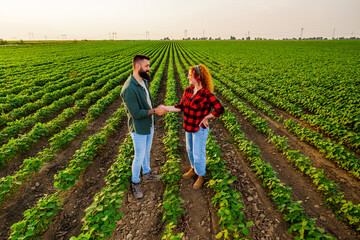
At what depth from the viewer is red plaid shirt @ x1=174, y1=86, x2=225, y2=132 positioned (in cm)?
303

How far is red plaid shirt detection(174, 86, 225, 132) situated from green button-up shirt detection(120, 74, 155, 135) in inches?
29.9

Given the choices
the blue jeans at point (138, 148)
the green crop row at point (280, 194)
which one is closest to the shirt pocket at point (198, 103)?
the blue jeans at point (138, 148)

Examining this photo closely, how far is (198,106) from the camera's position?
3094mm

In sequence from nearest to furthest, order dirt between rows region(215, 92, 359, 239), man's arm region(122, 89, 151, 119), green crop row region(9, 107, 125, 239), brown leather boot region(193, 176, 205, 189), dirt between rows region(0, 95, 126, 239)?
green crop row region(9, 107, 125, 239), man's arm region(122, 89, 151, 119), dirt between rows region(215, 92, 359, 239), dirt between rows region(0, 95, 126, 239), brown leather boot region(193, 176, 205, 189)

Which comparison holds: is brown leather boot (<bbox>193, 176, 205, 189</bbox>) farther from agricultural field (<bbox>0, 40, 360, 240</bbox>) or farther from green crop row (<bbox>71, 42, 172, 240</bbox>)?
green crop row (<bbox>71, 42, 172, 240</bbox>)

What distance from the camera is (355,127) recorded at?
6.10 m

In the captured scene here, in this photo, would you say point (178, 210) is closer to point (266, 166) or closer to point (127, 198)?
point (127, 198)

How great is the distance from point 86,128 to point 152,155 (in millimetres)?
3269

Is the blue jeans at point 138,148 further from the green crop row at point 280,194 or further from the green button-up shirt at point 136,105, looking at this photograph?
the green crop row at point 280,194

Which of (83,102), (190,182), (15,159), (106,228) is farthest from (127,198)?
(83,102)

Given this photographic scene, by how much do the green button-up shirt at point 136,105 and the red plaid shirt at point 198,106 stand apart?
759mm

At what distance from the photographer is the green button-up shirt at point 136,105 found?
9.46ft

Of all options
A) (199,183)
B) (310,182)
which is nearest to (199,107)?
(199,183)

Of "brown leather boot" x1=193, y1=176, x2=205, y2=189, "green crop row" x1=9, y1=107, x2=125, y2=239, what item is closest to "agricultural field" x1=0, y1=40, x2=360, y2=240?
"green crop row" x1=9, y1=107, x2=125, y2=239
